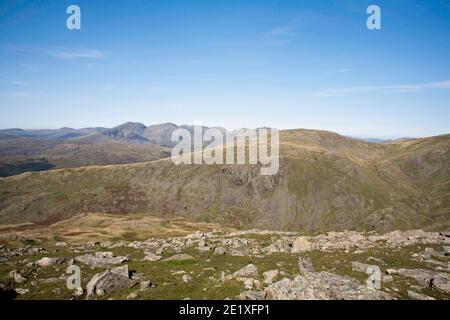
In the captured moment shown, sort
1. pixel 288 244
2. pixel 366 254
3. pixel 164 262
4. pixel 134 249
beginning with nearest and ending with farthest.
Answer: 1. pixel 164 262
2. pixel 366 254
3. pixel 134 249
4. pixel 288 244

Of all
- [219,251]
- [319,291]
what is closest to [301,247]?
[219,251]

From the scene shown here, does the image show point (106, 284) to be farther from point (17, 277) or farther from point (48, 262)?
point (48, 262)

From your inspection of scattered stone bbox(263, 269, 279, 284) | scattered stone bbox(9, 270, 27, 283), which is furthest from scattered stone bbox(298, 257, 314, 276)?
scattered stone bbox(9, 270, 27, 283)

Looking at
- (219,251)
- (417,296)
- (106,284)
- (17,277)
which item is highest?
(106,284)

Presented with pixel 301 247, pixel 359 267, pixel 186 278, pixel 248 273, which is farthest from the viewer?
pixel 301 247
